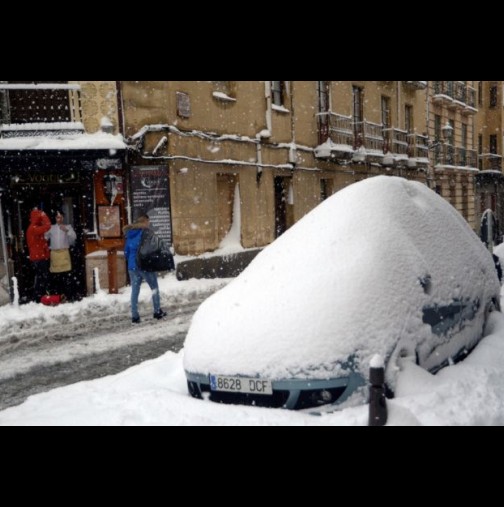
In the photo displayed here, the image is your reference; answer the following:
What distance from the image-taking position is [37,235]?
35.7 feet

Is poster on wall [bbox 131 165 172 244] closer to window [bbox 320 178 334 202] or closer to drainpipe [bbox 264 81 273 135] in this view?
drainpipe [bbox 264 81 273 135]

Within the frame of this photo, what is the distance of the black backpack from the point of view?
8953 millimetres

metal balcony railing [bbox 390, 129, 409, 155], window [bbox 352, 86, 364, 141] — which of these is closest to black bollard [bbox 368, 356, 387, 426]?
window [bbox 352, 86, 364, 141]

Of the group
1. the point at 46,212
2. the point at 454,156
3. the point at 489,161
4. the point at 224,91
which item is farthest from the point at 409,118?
the point at 46,212

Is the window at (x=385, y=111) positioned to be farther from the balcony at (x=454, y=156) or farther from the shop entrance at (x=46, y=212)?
the shop entrance at (x=46, y=212)

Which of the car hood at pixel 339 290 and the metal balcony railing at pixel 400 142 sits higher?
the metal balcony railing at pixel 400 142

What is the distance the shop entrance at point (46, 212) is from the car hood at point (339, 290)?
8439 millimetres

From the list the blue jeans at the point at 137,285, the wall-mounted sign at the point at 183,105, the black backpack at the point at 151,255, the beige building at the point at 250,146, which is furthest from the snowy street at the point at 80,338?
the wall-mounted sign at the point at 183,105

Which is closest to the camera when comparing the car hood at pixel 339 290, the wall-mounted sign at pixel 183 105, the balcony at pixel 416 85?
the car hood at pixel 339 290

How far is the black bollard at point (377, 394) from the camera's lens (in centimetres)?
328

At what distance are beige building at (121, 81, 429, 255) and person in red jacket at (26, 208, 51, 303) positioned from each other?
7.68 feet

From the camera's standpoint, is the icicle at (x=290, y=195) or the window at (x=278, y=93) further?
the icicle at (x=290, y=195)
